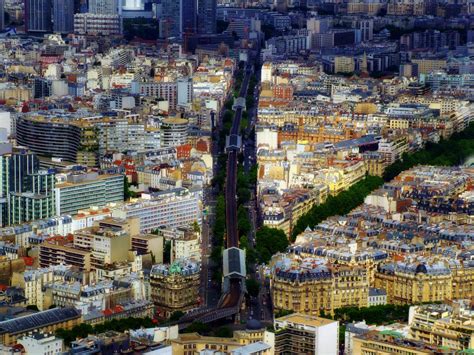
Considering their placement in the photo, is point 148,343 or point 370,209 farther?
point 370,209

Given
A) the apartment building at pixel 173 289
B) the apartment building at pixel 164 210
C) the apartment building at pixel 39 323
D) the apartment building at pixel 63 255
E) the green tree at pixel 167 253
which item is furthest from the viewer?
the apartment building at pixel 164 210

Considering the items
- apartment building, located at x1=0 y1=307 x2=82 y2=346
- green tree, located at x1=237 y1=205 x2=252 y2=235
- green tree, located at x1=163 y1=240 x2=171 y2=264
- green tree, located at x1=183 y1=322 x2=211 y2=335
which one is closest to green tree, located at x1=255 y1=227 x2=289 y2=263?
green tree, located at x1=237 y1=205 x2=252 y2=235

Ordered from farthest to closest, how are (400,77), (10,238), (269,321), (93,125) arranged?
(400,77), (93,125), (10,238), (269,321)

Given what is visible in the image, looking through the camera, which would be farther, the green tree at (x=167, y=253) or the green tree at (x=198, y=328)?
the green tree at (x=167, y=253)

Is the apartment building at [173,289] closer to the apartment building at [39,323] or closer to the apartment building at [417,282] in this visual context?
the apartment building at [39,323]

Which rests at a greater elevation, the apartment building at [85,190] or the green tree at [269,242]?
the apartment building at [85,190]

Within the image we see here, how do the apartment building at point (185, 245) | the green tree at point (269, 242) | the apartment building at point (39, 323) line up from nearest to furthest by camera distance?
the apartment building at point (39, 323) < the apartment building at point (185, 245) < the green tree at point (269, 242)

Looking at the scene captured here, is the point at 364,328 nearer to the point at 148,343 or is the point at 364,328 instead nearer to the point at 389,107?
the point at 148,343

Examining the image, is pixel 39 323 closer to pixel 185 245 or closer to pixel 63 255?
pixel 63 255

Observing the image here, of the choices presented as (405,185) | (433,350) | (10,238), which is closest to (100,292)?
(10,238)

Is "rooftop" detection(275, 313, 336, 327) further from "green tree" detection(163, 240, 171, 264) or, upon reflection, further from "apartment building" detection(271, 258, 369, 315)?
"green tree" detection(163, 240, 171, 264)

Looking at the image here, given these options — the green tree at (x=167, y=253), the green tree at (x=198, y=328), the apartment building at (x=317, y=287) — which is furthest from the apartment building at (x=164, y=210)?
the green tree at (x=198, y=328)
